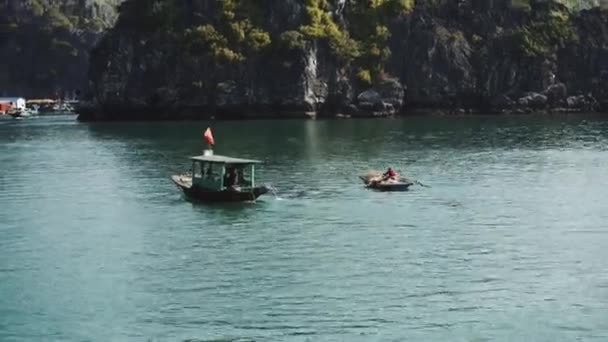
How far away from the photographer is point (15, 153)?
11144 cm

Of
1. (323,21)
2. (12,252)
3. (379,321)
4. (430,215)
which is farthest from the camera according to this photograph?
(323,21)

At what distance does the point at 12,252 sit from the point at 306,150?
188 feet

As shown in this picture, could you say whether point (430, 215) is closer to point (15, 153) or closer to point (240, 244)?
point (240, 244)

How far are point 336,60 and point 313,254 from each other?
139m

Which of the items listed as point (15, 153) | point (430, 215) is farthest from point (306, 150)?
point (430, 215)

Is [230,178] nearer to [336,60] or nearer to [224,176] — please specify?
[224,176]

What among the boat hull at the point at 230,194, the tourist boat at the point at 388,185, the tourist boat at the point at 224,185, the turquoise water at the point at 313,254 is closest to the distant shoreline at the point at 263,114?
the turquoise water at the point at 313,254

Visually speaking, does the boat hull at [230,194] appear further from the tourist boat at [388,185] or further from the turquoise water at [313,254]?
the tourist boat at [388,185]

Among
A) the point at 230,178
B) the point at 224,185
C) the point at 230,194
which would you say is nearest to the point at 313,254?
the point at 230,194

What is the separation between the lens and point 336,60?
187000 mm

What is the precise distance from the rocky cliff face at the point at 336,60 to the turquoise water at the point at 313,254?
86300 millimetres

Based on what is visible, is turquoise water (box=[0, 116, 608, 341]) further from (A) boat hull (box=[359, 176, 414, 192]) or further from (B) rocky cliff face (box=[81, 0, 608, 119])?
(B) rocky cliff face (box=[81, 0, 608, 119])

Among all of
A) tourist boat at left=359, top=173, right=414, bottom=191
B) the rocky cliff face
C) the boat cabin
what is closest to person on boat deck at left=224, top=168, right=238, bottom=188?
the boat cabin

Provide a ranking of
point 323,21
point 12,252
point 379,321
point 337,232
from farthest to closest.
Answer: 1. point 323,21
2. point 337,232
3. point 12,252
4. point 379,321
